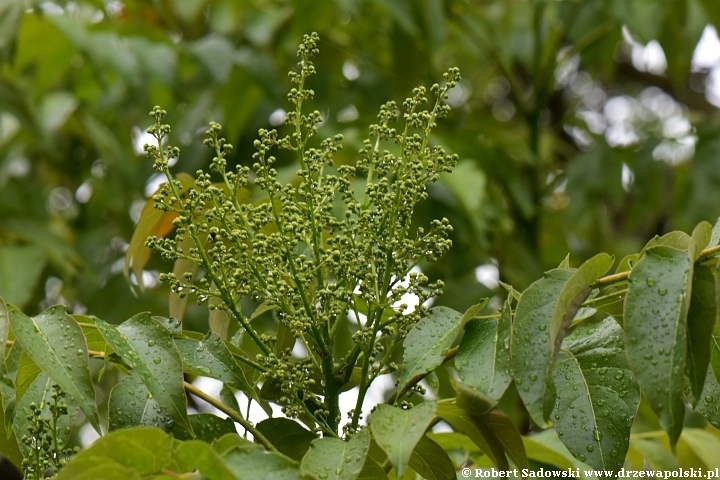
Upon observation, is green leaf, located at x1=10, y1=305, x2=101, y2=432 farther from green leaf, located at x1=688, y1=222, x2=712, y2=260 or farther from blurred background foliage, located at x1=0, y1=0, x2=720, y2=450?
blurred background foliage, located at x1=0, y1=0, x2=720, y2=450

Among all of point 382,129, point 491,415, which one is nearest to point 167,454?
point 491,415

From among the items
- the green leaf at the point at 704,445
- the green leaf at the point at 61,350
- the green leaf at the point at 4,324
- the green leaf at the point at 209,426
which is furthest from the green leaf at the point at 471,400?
the green leaf at the point at 704,445

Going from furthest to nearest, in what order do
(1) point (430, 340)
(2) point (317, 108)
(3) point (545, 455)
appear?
(2) point (317, 108), (3) point (545, 455), (1) point (430, 340)

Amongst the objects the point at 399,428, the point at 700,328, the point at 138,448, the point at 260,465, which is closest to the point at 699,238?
the point at 700,328

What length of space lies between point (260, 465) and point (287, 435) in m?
0.21

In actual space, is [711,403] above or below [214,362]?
below

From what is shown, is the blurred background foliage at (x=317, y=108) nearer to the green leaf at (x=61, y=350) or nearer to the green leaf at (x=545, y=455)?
the green leaf at (x=545, y=455)

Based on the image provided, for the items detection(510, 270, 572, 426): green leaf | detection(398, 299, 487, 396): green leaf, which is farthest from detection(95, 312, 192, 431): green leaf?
detection(510, 270, 572, 426): green leaf

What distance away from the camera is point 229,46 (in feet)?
7.75

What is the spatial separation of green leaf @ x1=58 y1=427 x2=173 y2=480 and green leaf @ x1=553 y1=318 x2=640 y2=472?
0.43 meters

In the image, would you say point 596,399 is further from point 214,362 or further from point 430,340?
point 214,362

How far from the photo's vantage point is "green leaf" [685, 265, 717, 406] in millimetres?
764

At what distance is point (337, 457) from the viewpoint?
0.85 meters

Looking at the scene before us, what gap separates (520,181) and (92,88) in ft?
5.05
